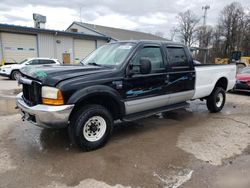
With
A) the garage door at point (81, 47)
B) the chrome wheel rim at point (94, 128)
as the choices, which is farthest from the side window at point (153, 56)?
the garage door at point (81, 47)

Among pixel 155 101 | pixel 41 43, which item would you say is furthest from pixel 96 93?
pixel 41 43

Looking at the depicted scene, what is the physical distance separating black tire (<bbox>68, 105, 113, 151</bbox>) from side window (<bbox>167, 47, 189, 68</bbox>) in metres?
2.05

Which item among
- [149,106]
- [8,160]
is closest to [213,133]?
[149,106]

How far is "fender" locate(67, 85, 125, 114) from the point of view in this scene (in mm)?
3396

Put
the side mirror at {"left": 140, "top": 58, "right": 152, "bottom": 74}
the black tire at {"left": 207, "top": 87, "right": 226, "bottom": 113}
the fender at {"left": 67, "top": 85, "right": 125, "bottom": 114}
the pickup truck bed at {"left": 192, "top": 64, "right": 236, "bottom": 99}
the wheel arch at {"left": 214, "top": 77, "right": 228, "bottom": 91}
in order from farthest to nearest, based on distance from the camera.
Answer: the wheel arch at {"left": 214, "top": 77, "right": 228, "bottom": 91}, the black tire at {"left": 207, "top": 87, "right": 226, "bottom": 113}, the pickup truck bed at {"left": 192, "top": 64, "right": 236, "bottom": 99}, the side mirror at {"left": 140, "top": 58, "right": 152, "bottom": 74}, the fender at {"left": 67, "top": 85, "right": 125, "bottom": 114}

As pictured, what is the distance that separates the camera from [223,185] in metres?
2.89

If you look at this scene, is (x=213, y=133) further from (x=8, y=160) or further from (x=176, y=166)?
(x=8, y=160)

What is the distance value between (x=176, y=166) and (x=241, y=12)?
55.3m

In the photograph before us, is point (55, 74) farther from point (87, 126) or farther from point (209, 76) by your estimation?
point (209, 76)

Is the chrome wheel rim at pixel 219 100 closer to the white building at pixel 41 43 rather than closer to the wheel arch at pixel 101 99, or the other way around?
the wheel arch at pixel 101 99

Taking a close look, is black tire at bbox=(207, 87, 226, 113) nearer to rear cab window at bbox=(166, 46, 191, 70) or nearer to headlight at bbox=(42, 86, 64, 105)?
rear cab window at bbox=(166, 46, 191, 70)

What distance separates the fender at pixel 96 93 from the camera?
3.40m

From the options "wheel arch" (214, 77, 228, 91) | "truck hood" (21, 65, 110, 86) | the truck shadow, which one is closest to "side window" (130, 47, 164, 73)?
"truck hood" (21, 65, 110, 86)

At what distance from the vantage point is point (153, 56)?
183 inches
